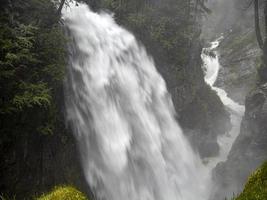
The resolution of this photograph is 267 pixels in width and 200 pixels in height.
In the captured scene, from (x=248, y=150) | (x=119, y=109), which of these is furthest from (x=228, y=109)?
(x=119, y=109)

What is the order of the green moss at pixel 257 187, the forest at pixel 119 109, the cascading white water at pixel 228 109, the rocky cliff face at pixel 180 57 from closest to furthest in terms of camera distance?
the green moss at pixel 257 187, the forest at pixel 119 109, the rocky cliff face at pixel 180 57, the cascading white water at pixel 228 109

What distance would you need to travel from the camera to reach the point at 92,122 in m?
19.4

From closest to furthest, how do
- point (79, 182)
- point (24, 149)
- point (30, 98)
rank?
1. point (30, 98)
2. point (24, 149)
3. point (79, 182)

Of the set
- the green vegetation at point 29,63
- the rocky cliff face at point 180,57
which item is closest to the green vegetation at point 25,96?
the green vegetation at point 29,63

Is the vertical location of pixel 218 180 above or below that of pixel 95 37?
below

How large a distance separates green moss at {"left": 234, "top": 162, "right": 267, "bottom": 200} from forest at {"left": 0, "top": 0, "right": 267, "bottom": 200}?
34 mm

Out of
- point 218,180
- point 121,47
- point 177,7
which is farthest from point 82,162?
point 177,7

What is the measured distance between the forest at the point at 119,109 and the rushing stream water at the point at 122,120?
9 cm

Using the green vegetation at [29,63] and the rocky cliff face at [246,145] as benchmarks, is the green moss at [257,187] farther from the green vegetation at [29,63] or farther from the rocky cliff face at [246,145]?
the rocky cliff face at [246,145]

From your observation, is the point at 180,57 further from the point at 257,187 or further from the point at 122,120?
the point at 257,187

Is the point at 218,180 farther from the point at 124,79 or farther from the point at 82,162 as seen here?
the point at 82,162

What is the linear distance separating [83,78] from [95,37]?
177 inches

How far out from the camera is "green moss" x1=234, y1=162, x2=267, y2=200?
273 inches

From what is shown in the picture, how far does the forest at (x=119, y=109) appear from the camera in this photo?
13.0 metres
